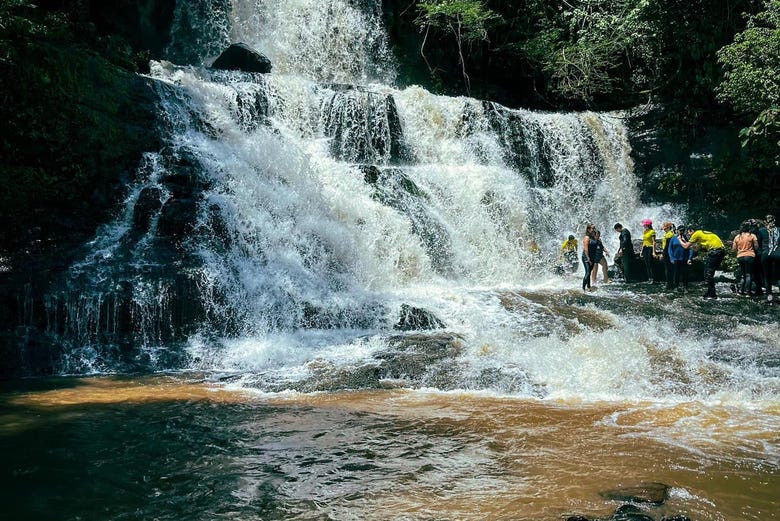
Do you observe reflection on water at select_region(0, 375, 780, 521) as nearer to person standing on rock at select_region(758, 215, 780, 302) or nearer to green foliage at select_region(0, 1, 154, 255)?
green foliage at select_region(0, 1, 154, 255)

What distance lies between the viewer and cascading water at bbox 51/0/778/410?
8195mm

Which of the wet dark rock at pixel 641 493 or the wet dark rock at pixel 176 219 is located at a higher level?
the wet dark rock at pixel 176 219

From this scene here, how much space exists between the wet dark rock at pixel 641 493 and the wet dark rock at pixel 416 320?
5.97 m

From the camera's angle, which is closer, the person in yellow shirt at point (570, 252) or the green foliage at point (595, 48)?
the person in yellow shirt at point (570, 252)

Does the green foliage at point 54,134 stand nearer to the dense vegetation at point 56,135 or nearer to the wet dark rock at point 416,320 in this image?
the dense vegetation at point 56,135

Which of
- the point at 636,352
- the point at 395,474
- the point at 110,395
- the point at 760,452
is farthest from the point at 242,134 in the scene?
the point at 760,452

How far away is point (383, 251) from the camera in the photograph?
12742 millimetres

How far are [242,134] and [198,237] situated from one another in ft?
13.9

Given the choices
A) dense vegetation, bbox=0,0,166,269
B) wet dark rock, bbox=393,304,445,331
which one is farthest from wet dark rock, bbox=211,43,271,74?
wet dark rock, bbox=393,304,445,331

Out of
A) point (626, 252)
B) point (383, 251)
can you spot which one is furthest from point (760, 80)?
point (383, 251)

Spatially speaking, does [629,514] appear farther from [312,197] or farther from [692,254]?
[692,254]

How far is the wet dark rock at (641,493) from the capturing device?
13.4 ft

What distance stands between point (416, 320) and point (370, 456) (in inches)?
204

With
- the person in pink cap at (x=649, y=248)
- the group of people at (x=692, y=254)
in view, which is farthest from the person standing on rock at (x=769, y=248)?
the person in pink cap at (x=649, y=248)
